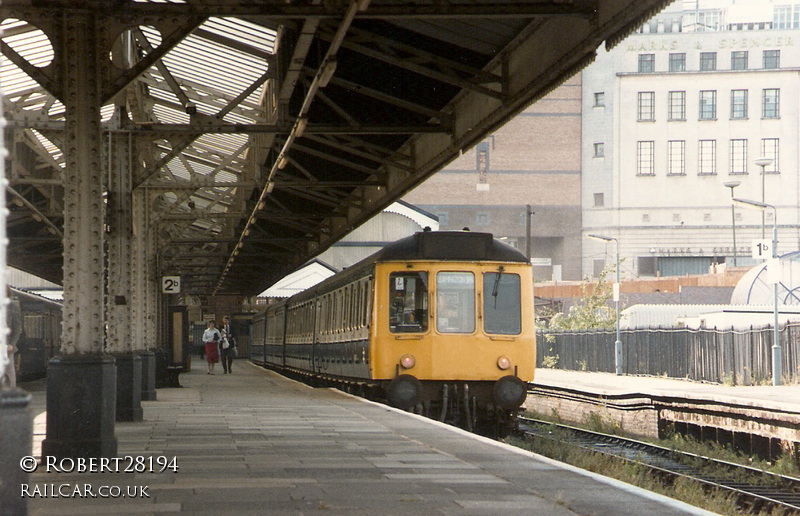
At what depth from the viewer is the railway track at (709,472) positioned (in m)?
11.7

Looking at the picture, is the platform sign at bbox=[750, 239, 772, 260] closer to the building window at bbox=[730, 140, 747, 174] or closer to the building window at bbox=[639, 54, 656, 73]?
the building window at bbox=[730, 140, 747, 174]

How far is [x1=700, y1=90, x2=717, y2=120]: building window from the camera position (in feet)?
274

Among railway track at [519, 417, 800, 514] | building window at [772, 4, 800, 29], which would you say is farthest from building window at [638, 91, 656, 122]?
railway track at [519, 417, 800, 514]

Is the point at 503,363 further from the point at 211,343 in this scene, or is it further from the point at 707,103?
the point at 707,103

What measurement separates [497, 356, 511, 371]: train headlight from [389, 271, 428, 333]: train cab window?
118cm

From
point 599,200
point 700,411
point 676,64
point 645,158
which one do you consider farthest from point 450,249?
point 676,64

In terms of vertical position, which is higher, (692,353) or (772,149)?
(772,149)

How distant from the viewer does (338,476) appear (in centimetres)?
899

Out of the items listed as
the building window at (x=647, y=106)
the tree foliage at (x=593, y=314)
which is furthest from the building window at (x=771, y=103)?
the tree foliage at (x=593, y=314)

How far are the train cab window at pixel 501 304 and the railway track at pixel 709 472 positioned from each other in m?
2.04

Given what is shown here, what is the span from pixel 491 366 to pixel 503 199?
222ft

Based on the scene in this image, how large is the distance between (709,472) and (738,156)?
72.0 meters

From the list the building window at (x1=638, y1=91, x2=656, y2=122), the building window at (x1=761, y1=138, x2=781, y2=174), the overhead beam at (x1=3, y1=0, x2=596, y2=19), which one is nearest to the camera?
the overhead beam at (x1=3, y1=0, x2=596, y2=19)

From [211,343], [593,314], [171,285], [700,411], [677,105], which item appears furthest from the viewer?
[677,105]
